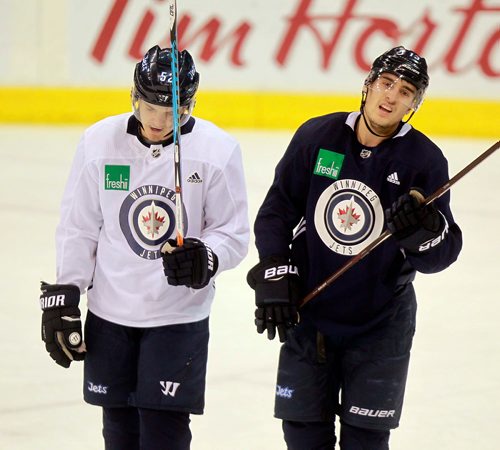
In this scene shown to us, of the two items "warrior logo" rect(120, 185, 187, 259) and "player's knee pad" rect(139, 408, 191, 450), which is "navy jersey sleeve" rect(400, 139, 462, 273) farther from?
"player's knee pad" rect(139, 408, 191, 450)

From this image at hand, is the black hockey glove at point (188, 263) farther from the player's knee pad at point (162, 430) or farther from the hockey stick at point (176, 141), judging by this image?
the player's knee pad at point (162, 430)

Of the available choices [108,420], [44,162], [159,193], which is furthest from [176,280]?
[44,162]

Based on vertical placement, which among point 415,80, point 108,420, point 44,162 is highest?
point 44,162

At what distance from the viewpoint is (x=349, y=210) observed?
9.73 ft

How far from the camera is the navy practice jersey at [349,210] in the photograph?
115 inches

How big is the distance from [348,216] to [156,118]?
52cm

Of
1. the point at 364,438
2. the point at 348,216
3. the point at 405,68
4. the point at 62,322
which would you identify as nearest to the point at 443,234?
the point at 348,216

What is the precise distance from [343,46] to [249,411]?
20.4ft

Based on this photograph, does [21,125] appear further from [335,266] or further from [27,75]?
[335,266]

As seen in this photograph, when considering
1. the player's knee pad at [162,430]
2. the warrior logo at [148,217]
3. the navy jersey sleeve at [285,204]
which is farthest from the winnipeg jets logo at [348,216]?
the player's knee pad at [162,430]

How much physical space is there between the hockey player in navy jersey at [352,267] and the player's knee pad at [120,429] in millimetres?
378

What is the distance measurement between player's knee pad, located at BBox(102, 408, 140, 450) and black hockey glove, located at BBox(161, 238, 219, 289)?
0.43m

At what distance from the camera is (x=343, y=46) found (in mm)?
9867

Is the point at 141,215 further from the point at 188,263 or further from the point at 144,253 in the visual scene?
the point at 188,263
